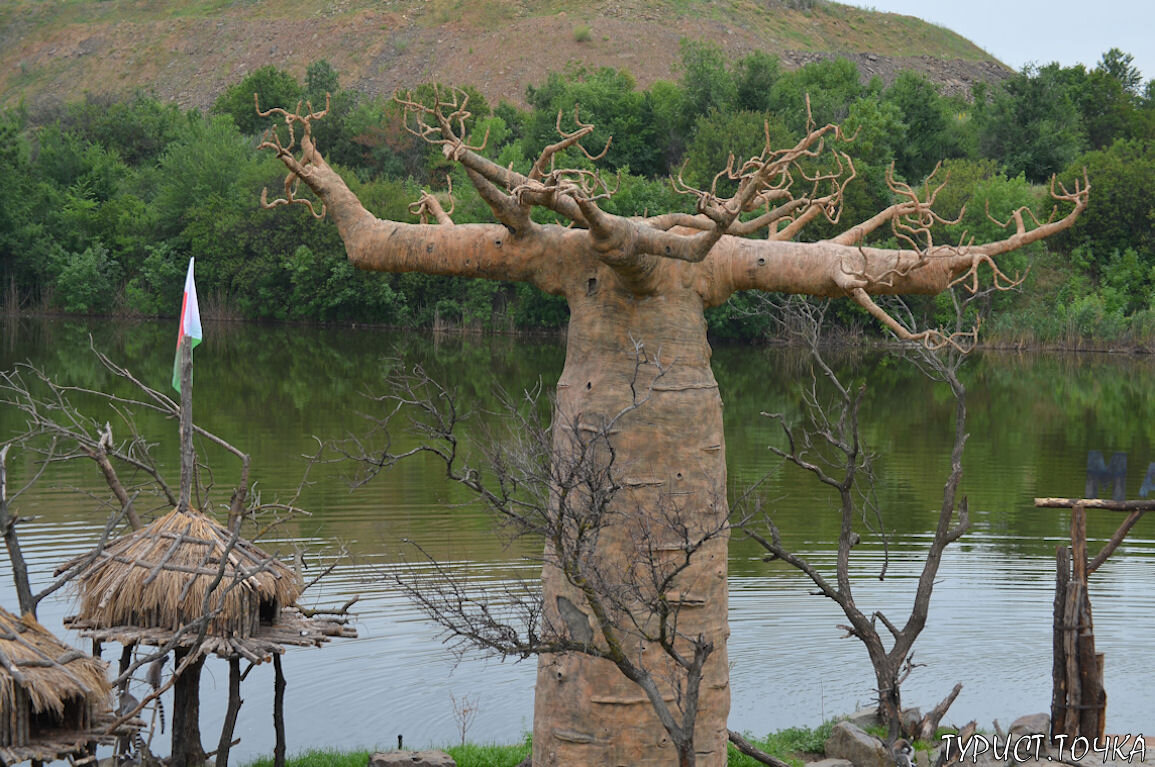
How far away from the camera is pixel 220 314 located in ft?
180

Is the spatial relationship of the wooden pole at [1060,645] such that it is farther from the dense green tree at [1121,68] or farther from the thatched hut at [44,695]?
the dense green tree at [1121,68]

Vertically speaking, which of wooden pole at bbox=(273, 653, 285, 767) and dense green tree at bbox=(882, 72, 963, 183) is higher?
dense green tree at bbox=(882, 72, 963, 183)

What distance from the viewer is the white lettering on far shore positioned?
10188 mm

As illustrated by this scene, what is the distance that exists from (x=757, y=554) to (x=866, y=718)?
738 cm

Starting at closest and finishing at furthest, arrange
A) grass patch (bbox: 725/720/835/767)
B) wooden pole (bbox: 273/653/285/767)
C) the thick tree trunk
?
the thick tree trunk, wooden pole (bbox: 273/653/285/767), grass patch (bbox: 725/720/835/767)

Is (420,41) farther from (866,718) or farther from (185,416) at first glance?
(185,416)

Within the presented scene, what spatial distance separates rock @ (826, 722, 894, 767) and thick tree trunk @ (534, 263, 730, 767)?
9.95ft

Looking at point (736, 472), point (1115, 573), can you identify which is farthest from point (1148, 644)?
point (736, 472)

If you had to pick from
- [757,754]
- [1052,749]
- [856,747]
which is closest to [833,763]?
[856,747]

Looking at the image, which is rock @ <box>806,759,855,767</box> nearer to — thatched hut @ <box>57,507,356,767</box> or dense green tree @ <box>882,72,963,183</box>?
thatched hut @ <box>57,507,356,767</box>

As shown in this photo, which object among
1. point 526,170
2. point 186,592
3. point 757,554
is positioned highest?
point 526,170

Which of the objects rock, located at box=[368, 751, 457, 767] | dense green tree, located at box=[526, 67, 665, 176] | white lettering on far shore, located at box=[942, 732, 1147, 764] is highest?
dense green tree, located at box=[526, 67, 665, 176]

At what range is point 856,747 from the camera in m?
10.4

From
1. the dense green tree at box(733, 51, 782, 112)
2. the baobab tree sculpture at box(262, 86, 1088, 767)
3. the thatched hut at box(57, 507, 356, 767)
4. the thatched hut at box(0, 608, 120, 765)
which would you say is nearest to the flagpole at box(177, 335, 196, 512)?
the thatched hut at box(57, 507, 356, 767)
